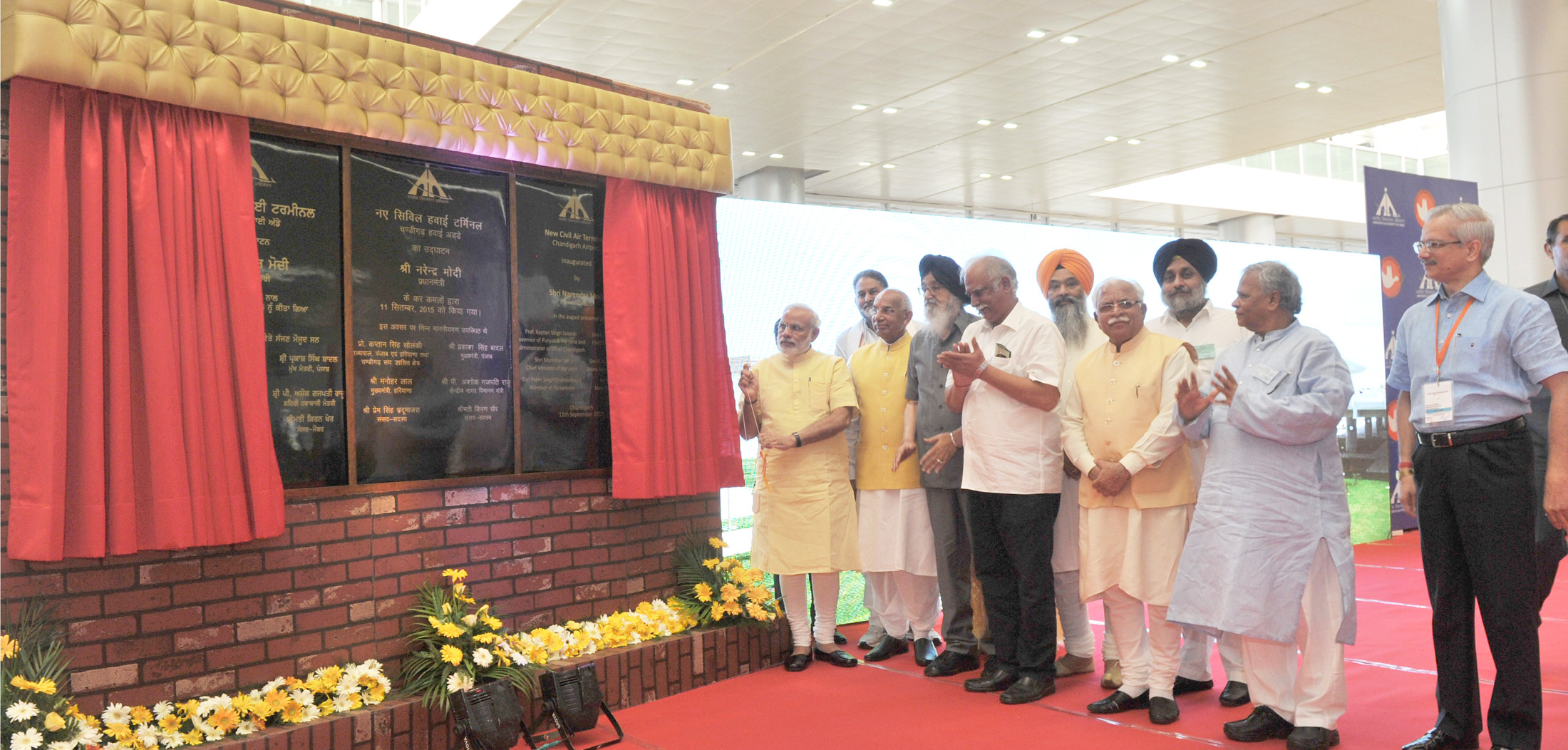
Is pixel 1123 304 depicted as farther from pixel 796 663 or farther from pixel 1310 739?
pixel 796 663

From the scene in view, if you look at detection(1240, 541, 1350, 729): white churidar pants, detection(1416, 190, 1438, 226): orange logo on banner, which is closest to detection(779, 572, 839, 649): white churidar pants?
detection(1240, 541, 1350, 729): white churidar pants

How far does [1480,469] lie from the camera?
3.05 m

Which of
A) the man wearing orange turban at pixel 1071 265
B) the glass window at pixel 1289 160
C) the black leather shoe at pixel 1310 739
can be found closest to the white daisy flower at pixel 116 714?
the black leather shoe at pixel 1310 739

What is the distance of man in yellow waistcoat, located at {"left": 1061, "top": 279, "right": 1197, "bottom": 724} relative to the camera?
375cm

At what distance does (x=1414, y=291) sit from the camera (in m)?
7.33

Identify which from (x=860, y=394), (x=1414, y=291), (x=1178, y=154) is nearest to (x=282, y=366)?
(x=860, y=394)

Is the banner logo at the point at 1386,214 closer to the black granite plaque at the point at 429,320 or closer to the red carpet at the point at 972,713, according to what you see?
the red carpet at the point at 972,713

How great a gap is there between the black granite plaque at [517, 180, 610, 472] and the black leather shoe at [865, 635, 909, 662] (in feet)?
5.08

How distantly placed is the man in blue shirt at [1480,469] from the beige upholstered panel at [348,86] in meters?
2.93

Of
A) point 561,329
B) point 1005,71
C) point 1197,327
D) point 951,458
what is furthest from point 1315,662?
point 1005,71

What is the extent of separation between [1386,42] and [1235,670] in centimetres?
1009

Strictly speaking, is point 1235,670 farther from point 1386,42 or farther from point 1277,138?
point 1277,138

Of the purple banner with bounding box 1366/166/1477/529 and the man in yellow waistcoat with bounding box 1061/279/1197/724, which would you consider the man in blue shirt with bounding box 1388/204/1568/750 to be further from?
the purple banner with bounding box 1366/166/1477/529

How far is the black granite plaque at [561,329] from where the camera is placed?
4.30 metres
